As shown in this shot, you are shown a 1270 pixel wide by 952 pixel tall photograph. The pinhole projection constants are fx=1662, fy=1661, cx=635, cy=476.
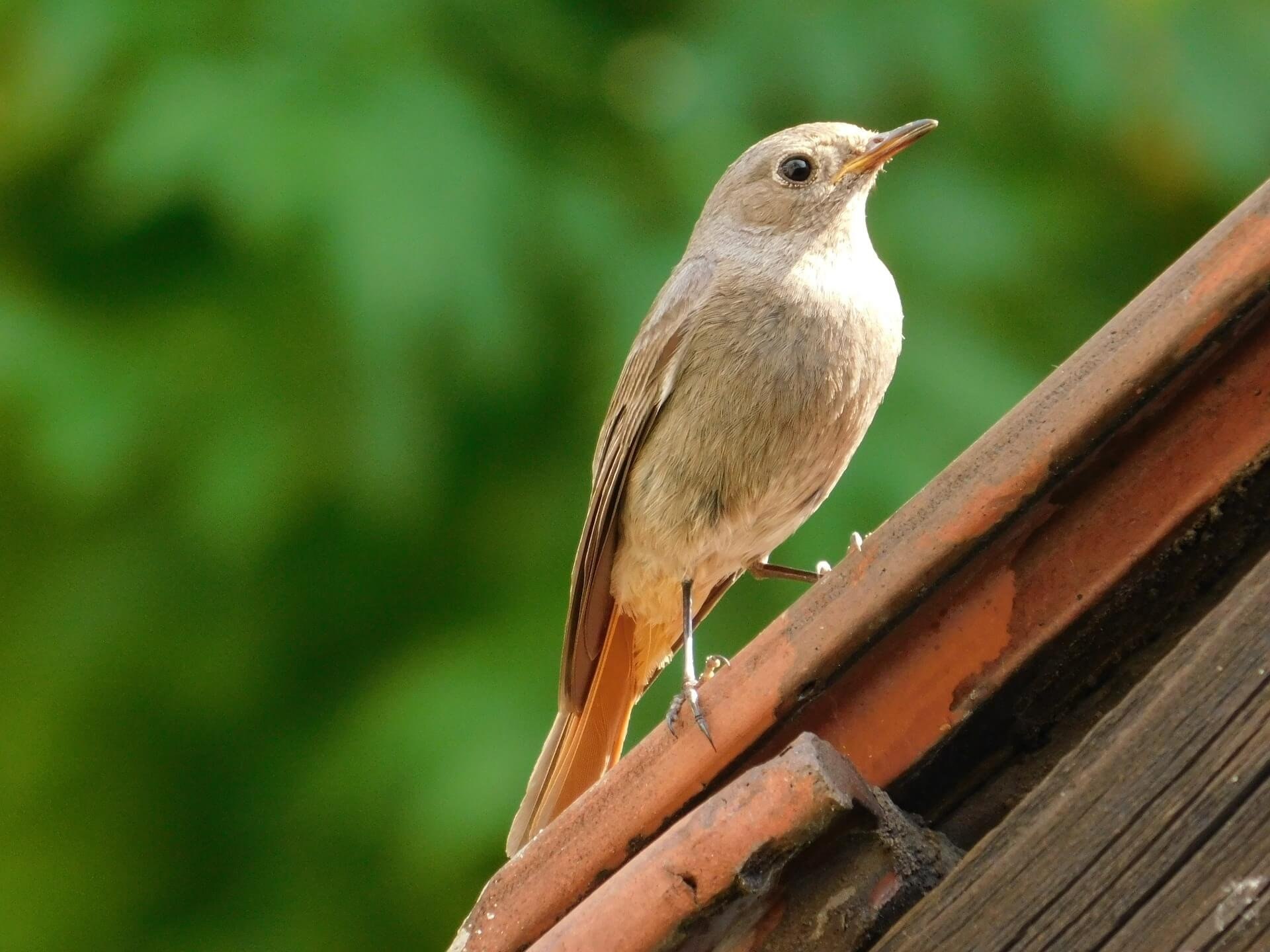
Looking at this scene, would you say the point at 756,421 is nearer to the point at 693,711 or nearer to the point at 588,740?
the point at 588,740

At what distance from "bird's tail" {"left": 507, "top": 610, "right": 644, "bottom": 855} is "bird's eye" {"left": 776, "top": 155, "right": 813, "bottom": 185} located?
1328 millimetres

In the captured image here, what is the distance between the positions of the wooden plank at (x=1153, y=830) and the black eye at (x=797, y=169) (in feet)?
9.54

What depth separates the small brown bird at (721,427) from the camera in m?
4.02

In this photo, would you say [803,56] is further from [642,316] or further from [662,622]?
[662,622]

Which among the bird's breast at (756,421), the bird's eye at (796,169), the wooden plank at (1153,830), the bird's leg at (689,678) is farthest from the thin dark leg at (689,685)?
the bird's eye at (796,169)

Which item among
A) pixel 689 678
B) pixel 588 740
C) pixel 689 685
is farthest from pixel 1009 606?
pixel 588 740

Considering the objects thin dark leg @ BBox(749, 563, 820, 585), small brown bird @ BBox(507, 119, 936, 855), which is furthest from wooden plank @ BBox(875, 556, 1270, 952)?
thin dark leg @ BBox(749, 563, 820, 585)

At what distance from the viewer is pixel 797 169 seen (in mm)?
4715

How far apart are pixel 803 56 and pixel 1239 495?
316cm

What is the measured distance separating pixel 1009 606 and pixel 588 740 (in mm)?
2157

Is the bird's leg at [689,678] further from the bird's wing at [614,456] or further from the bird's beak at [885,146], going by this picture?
the bird's beak at [885,146]

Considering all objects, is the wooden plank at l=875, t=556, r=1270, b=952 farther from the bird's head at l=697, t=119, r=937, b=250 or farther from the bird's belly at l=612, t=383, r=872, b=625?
the bird's head at l=697, t=119, r=937, b=250

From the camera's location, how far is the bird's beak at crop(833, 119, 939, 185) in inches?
168

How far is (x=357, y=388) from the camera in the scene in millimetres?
4438
